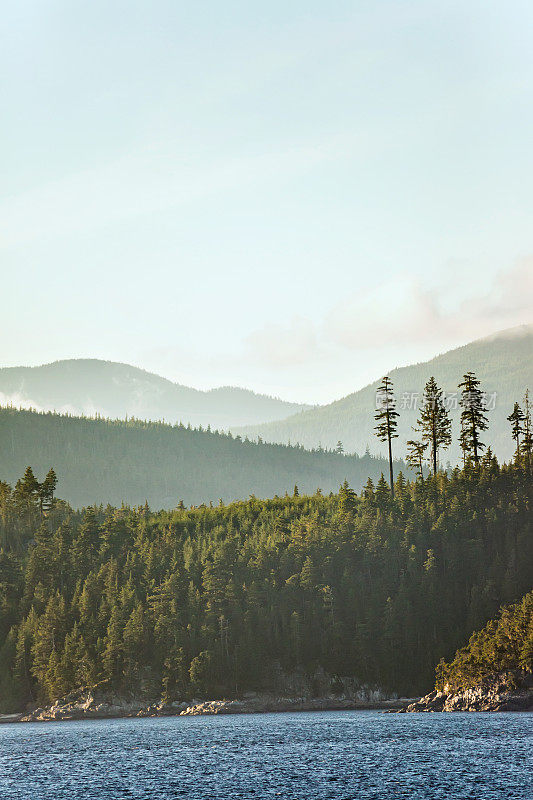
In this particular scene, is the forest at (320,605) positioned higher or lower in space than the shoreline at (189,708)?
higher

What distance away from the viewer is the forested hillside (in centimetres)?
17375

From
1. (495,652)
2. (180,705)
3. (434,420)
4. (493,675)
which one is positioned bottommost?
(180,705)

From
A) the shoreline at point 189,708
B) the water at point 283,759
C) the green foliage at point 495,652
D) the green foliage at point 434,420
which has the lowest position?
the shoreline at point 189,708

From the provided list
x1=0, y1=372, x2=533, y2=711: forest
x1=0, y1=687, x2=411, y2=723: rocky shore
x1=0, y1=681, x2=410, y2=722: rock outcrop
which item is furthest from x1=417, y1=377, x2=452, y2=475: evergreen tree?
x1=0, y1=687, x2=411, y2=723: rocky shore

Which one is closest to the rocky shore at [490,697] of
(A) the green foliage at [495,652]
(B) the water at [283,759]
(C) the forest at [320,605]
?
(A) the green foliage at [495,652]

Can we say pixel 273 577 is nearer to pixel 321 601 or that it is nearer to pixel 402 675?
pixel 321 601

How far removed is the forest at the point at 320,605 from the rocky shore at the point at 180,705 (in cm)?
206

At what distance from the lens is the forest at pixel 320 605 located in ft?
570

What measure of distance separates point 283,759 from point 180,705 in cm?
6781

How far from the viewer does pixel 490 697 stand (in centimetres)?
15512

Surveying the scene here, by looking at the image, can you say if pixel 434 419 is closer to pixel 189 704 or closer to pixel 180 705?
pixel 189 704

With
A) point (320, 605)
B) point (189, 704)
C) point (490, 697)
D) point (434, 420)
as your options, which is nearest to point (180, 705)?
point (189, 704)

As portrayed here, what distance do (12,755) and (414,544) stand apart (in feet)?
297

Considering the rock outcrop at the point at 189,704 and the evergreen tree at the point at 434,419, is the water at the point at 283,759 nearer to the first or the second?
the rock outcrop at the point at 189,704
